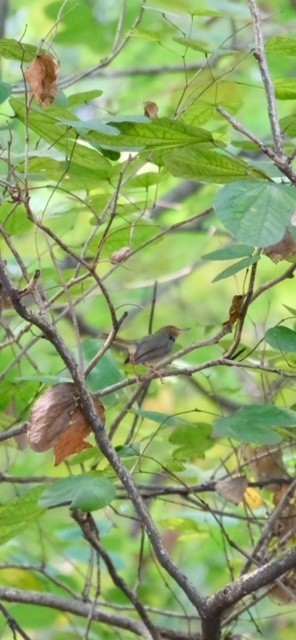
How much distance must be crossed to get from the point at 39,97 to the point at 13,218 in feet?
0.86

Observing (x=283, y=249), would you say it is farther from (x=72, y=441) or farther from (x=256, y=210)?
(x=72, y=441)

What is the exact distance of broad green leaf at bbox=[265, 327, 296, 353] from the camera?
1.09m

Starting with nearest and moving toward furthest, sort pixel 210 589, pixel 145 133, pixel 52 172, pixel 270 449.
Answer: pixel 145 133 < pixel 52 172 < pixel 270 449 < pixel 210 589

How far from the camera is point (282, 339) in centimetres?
109

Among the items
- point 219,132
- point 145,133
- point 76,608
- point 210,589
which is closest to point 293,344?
point 145,133

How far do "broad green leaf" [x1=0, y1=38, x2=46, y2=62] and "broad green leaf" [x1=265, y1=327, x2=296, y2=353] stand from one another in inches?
14.8

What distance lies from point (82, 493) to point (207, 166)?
1.12ft

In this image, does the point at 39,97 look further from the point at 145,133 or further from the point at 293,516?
the point at 293,516

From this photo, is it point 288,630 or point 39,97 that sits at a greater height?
point 288,630

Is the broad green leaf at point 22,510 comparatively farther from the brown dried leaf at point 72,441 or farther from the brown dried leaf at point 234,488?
the brown dried leaf at point 234,488

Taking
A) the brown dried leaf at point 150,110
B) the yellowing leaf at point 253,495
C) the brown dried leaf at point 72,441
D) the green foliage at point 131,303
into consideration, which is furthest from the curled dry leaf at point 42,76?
the yellowing leaf at point 253,495

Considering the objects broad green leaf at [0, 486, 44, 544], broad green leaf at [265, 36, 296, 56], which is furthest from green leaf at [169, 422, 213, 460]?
broad green leaf at [265, 36, 296, 56]

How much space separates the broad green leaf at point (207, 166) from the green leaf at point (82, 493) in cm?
32

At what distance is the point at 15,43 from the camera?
3.60ft
